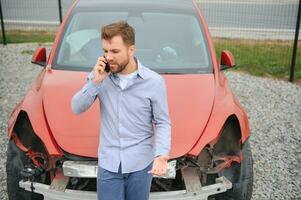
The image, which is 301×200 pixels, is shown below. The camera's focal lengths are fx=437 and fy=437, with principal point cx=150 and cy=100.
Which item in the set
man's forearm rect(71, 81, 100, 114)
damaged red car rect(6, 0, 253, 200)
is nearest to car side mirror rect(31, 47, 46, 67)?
damaged red car rect(6, 0, 253, 200)

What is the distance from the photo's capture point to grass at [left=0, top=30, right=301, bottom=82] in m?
7.88

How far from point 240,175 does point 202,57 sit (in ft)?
4.18

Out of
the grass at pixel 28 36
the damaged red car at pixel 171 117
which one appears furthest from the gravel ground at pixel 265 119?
the grass at pixel 28 36

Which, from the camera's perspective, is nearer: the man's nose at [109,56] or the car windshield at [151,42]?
the man's nose at [109,56]

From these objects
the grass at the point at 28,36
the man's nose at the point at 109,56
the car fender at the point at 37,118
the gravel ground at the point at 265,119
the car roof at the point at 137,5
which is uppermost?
the man's nose at the point at 109,56

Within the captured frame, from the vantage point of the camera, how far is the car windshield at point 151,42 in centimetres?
404

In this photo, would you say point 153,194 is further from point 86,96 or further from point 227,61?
point 227,61

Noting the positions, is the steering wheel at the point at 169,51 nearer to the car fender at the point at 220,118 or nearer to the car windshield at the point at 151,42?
the car windshield at the point at 151,42

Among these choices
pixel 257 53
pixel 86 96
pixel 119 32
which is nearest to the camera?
pixel 119 32

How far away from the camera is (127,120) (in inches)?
95.7

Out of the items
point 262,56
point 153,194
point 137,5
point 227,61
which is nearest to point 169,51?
point 227,61

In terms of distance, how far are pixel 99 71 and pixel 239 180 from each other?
5.21 feet

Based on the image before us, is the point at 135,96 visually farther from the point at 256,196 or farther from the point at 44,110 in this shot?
the point at 256,196

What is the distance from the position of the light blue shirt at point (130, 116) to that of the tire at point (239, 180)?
101 cm
